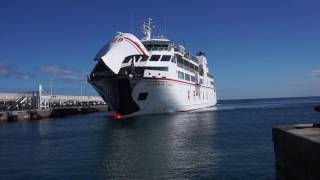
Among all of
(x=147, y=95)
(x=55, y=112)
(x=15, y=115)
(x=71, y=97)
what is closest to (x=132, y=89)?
(x=147, y=95)

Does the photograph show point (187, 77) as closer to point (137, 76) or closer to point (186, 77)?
point (186, 77)

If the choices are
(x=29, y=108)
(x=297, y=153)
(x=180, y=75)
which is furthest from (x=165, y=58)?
(x=297, y=153)

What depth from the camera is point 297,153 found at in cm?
1221

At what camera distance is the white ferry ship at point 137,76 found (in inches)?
2213

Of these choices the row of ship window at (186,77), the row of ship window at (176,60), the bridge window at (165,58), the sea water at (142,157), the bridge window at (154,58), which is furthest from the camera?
the row of ship window at (186,77)

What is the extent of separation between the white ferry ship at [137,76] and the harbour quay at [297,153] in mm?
41310

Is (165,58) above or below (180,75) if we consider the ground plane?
above

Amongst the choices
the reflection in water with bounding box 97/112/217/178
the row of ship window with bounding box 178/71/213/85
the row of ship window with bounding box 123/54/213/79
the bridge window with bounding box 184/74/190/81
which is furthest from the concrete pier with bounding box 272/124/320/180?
the bridge window with bounding box 184/74/190/81

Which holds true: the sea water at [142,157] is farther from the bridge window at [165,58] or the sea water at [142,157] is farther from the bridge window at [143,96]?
the bridge window at [165,58]

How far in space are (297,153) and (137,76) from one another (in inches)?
1746

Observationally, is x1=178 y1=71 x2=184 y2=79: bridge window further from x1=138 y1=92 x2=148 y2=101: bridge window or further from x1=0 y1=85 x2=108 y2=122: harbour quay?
x1=0 y1=85 x2=108 y2=122: harbour quay

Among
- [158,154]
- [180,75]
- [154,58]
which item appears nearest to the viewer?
[158,154]

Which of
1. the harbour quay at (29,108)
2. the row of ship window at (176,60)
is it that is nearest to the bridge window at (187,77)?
the row of ship window at (176,60)

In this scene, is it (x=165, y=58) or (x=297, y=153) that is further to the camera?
(x=165, y=58)
